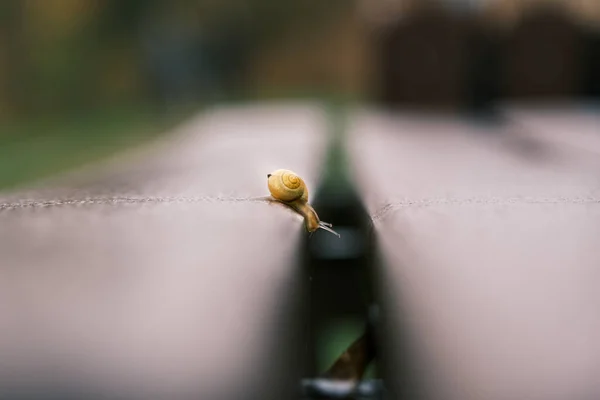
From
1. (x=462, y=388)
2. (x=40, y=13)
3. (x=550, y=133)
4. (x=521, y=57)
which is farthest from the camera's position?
(x=40, y=13)

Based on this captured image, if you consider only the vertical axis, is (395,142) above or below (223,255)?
below

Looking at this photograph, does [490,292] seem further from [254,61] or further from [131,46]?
[254,61]

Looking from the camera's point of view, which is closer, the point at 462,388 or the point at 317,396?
the point at 462,388

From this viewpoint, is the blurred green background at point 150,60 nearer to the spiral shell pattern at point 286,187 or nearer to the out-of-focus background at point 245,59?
the out-of-focus background at point 245,59

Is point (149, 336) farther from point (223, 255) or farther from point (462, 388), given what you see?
point (462, 388)

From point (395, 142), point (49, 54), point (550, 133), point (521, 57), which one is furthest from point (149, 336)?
point (49, 54)

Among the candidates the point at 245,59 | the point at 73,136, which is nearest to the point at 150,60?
the point at 245,59
